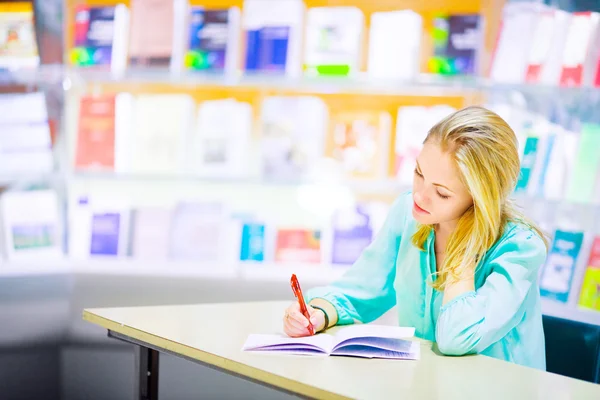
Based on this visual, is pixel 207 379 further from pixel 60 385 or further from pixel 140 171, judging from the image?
pixel 140 171

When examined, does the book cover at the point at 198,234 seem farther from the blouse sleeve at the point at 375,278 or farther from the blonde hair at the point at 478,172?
the blonde hair at the point at 478,172

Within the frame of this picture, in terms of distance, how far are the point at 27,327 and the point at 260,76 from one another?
1.62 m

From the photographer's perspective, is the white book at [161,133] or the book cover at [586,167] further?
the white book at [161,133]

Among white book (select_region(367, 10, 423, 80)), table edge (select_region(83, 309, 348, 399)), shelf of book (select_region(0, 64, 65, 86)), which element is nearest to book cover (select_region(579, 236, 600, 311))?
white book (select_region(367, 10, 423, 80))

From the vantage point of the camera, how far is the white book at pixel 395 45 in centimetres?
346

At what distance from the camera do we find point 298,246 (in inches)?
141

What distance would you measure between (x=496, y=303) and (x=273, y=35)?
2272 millimetres

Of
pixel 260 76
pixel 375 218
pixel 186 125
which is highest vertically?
pixel 260 76

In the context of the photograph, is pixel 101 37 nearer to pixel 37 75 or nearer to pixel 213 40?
pixel 37 75

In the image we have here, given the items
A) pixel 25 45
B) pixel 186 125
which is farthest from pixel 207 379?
pixel 25 45

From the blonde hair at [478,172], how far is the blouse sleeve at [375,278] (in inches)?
9.6

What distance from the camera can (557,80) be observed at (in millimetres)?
3096

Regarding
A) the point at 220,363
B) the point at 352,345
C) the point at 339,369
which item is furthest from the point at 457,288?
the point at 220,363

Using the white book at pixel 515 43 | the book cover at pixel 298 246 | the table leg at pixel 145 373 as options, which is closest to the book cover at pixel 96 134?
the book cover at pixel 298 246
